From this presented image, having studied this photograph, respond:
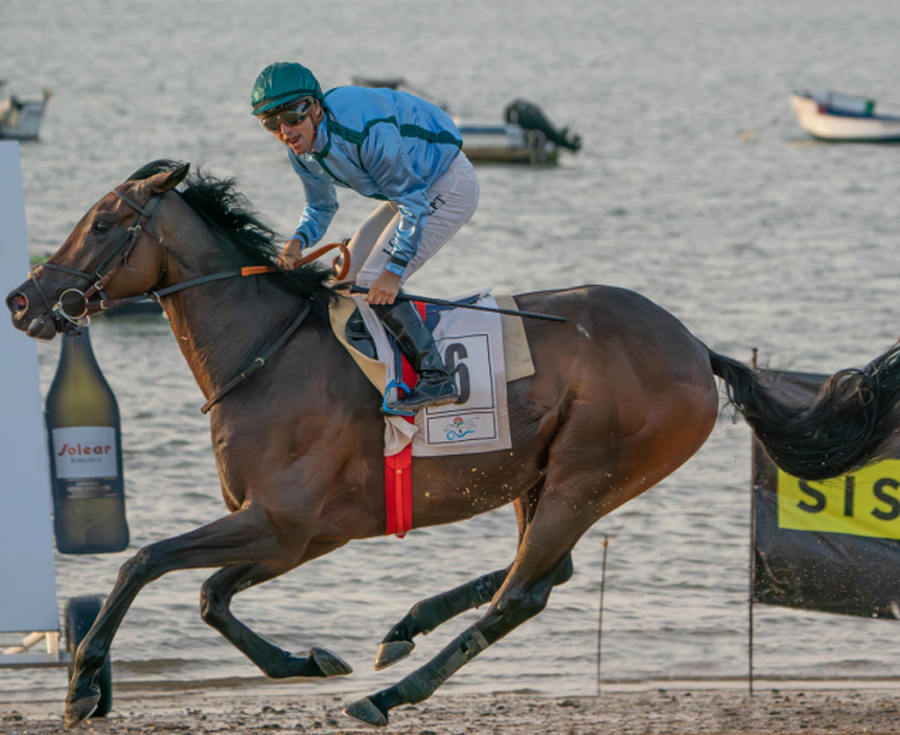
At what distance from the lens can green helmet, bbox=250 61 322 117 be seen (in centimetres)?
541

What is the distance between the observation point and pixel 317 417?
18.4 feet

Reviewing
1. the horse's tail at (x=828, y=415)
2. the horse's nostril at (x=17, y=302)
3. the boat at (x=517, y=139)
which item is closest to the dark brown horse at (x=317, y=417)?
the horse's nostril at (x=17, y=302)

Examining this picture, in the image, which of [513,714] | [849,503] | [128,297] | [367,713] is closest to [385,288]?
[128,297]

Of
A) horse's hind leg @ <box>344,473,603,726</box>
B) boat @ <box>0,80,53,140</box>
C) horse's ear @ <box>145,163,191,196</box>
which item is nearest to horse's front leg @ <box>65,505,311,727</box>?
horse's hind leg @ <box>344,473,603,726</box>

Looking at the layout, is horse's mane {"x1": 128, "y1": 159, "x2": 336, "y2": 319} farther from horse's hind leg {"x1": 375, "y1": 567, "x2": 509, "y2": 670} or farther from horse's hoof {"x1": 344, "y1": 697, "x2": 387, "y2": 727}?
horse's hoof {"x1": 344, "y1": 697, "x2": 387, "y2": 727}

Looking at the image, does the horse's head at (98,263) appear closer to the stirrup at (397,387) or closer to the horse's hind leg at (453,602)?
the stirrup at (397,387)

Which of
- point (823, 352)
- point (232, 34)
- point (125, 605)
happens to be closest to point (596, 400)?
point (125, 605)

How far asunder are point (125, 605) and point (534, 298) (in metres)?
2.07

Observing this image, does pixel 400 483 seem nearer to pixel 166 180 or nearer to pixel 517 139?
pixel 166 180

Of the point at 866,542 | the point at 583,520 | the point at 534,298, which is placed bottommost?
the point at 866,542

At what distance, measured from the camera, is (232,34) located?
84250 mm

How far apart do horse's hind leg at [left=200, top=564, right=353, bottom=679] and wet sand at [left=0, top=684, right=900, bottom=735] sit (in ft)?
3.59

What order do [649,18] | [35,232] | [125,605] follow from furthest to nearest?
[649,18] < [35,232] < [125,605]

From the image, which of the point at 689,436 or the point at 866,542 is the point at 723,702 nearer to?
the point at 866,542
